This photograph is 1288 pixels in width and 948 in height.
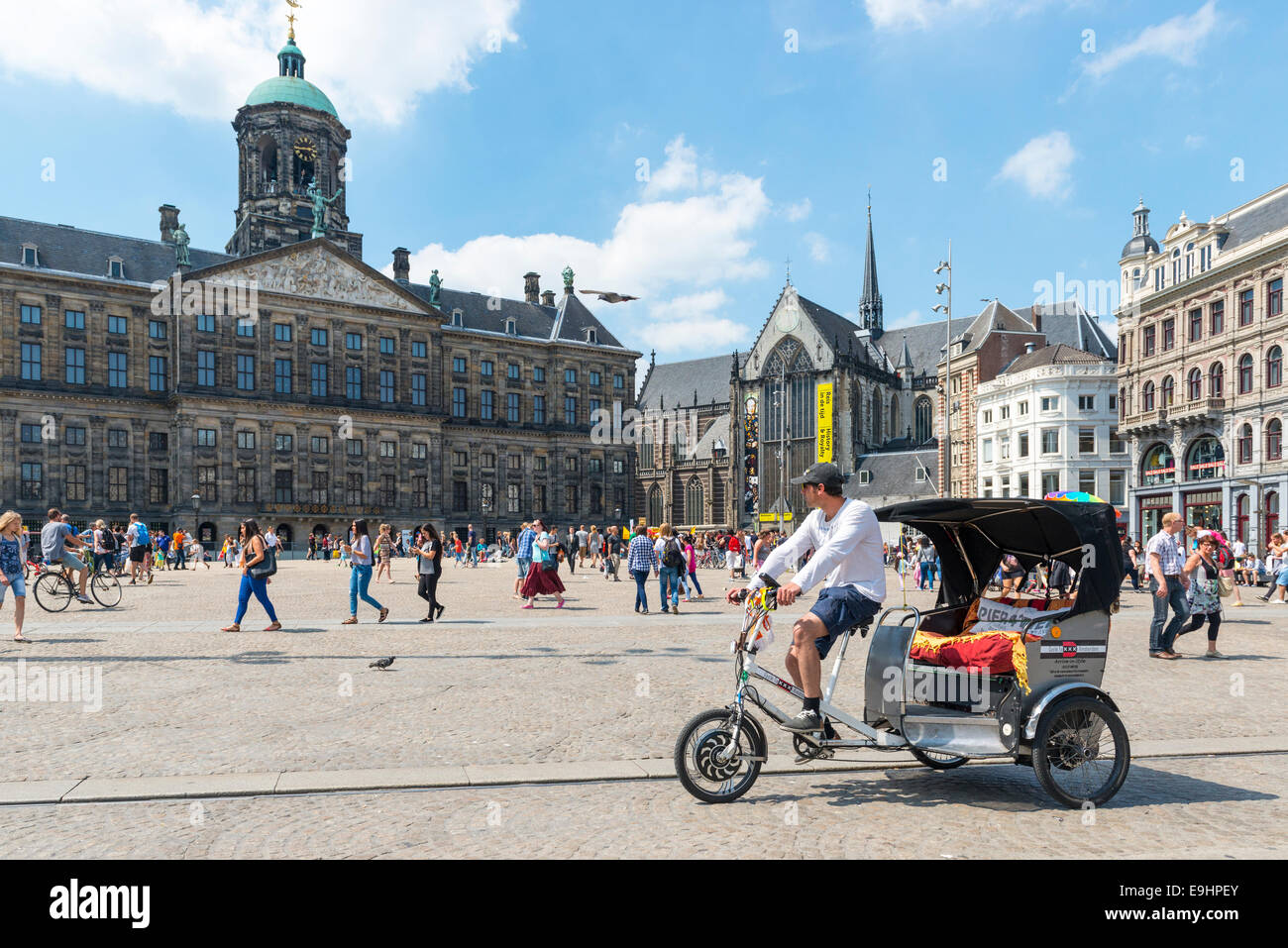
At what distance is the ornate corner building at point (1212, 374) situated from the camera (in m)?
38.0

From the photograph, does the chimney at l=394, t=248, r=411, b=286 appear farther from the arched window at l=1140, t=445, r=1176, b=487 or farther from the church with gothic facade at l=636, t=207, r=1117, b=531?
the arched window at l=1140, t=445, r=1176, b=487

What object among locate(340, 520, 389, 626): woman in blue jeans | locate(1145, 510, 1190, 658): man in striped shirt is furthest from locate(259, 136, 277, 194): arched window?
locate(1145, 510, 1190, 658): man in striped shirt

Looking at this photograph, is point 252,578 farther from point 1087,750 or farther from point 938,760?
point 1087,750

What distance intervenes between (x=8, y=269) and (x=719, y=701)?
65676 millimetres

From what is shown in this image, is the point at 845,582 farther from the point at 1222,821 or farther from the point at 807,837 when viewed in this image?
the point at 1222,821

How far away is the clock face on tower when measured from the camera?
71.1 meters

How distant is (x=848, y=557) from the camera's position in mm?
5695

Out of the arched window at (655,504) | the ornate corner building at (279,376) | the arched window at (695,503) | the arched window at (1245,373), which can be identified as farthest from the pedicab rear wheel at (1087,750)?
the arched window at (655,504)

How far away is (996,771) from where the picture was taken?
6.36 metres

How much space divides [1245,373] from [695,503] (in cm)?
6111

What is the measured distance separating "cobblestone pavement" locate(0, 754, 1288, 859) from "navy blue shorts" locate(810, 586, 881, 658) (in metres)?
0.97

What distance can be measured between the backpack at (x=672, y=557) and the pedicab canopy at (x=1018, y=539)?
12.2 m

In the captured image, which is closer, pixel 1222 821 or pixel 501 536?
pixel 1222 821
